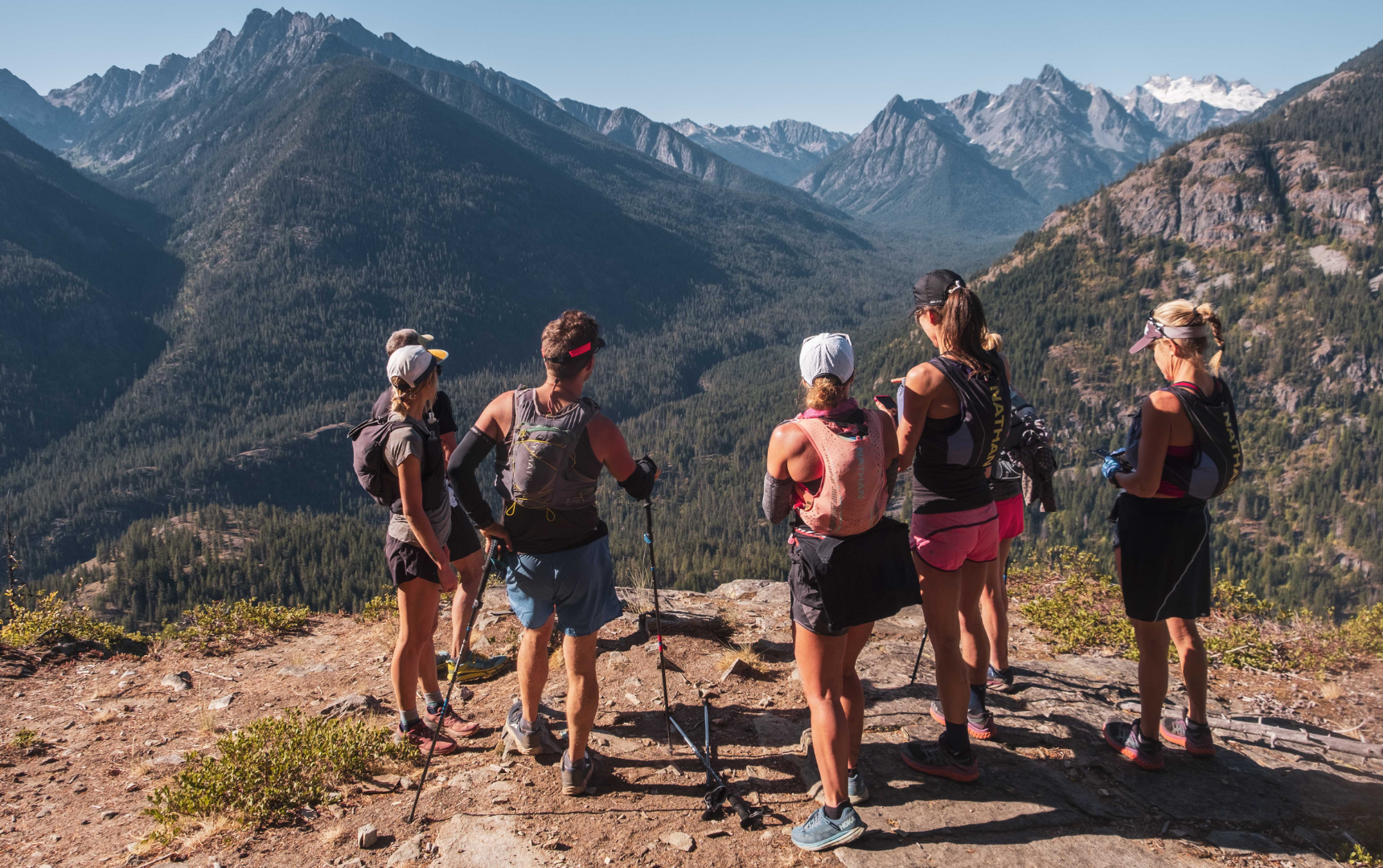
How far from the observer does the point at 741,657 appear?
8.14 meters

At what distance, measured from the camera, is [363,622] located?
38.0 ft

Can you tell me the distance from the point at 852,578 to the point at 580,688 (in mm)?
2230

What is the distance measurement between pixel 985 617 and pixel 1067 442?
173591 millimetres

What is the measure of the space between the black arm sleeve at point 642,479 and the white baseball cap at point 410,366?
185 centimetres

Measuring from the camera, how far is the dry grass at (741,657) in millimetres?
8047

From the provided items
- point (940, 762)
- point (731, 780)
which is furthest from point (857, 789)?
point (731, 780)

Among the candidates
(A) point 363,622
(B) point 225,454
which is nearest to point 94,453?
(B) point 225,454

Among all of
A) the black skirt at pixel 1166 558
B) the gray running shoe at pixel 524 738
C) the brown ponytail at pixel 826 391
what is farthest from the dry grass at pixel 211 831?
the black skirt at pixel 1166 558

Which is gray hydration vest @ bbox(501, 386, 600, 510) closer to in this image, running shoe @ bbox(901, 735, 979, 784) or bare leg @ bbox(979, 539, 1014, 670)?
running shoe @ bbox(901, 735, 979, 784)

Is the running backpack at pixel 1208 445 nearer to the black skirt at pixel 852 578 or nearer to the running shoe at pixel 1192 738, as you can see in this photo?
the running shoe at pixel 1192 738

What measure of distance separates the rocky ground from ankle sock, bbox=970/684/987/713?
0.32m

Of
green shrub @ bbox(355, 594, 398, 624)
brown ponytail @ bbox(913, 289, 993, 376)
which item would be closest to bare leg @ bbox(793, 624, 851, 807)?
brown ponytail @ bbox(913, 289, 993, 376)

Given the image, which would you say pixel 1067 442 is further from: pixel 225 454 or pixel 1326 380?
pixel 225 454

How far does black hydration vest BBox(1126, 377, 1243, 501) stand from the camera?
5305 millimetres
